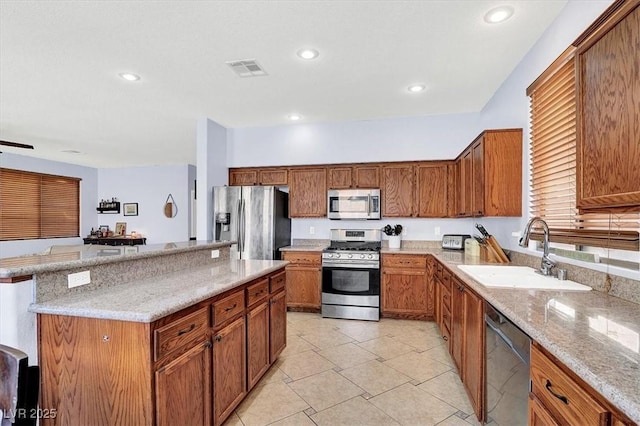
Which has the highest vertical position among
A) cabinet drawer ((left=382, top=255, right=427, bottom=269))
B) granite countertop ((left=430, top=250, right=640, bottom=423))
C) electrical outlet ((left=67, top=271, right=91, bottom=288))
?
electrical outlet ((left=67, top=271, right=91, bottom=288))

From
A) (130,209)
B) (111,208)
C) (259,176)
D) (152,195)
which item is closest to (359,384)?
(259,176)

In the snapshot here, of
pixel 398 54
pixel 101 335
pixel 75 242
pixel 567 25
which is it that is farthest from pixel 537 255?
pixel 75 242

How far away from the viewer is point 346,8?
2129mm

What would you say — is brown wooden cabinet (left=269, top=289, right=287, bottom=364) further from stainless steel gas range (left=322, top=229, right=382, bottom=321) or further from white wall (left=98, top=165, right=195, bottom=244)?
white wall (left=98, top=165, right=195, bottom=244)

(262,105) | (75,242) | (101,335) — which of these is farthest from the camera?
(75,242)

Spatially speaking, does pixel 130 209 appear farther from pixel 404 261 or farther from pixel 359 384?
pixel 359 384

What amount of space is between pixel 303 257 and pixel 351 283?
0.73 m

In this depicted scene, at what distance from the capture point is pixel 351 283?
403 centimetres

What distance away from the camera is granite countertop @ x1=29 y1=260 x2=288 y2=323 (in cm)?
135

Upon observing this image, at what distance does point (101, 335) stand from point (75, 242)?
7.86 meters

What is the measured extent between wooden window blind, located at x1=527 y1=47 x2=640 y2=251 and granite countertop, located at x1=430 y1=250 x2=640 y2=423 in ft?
1.15

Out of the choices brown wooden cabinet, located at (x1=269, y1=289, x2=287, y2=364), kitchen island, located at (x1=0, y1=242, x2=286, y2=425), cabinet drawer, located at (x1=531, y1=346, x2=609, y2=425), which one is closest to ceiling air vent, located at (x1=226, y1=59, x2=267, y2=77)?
kitchen island, located at (x1=0, y1=242, x2=286, y2=425)

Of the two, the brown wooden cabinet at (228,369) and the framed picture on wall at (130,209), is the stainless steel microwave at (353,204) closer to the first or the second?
the brown wooden cabinet at (228,369)

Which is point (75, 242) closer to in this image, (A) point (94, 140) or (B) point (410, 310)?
(A) point (94, 140)
